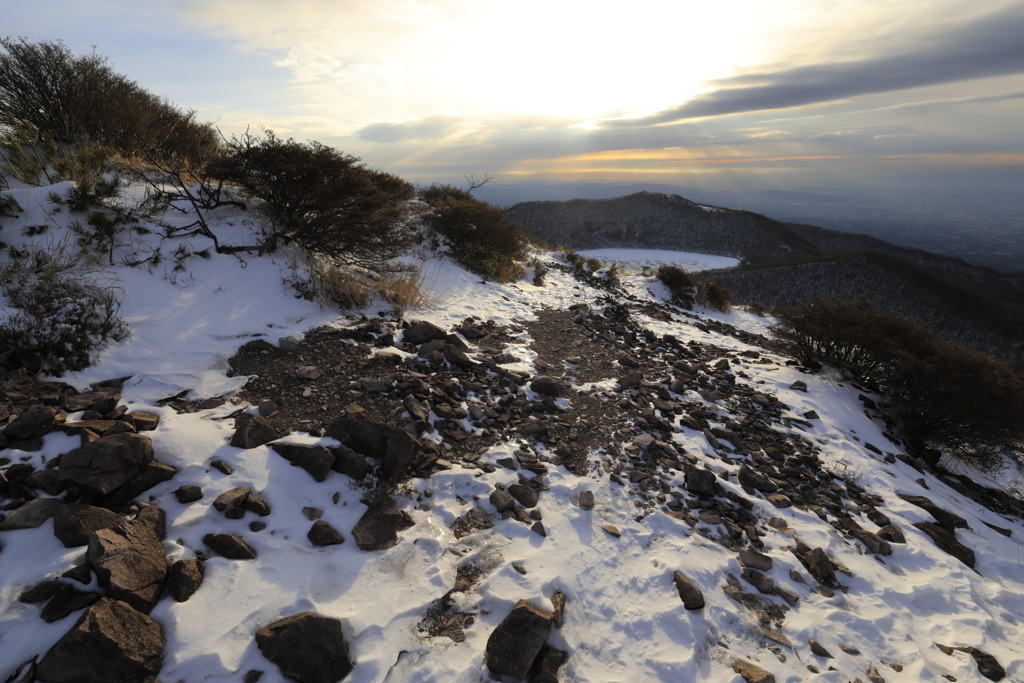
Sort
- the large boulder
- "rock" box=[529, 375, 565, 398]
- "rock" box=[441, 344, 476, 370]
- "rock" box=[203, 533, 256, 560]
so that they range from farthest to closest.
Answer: "rock" box=[441, 344, 476, 370] < "rock" box=[529, 375, 565, 398] < the large boulder < "rock" box=[203, 533, 256, 560]

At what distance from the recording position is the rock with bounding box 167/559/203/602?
6.24 feet

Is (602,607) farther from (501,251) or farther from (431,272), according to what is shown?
(501,251)

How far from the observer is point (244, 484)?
2502 millimetres

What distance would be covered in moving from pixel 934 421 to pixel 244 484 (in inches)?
328

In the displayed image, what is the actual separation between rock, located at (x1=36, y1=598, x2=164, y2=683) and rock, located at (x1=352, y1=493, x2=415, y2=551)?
933 mm

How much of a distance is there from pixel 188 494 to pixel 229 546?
439mm

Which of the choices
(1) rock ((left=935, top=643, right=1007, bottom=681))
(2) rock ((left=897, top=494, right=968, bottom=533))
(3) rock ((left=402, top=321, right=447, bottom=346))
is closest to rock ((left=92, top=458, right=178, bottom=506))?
(3) rock ((left=402, top=321, right=447, bottom=346))

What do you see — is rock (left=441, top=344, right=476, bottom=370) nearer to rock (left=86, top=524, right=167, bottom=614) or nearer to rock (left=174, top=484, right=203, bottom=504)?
rock (left=174, top=484, right=203, bottom=504)

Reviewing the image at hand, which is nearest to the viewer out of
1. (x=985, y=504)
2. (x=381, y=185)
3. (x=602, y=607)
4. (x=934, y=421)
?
(x=602, y=607)

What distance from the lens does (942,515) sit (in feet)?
12.1

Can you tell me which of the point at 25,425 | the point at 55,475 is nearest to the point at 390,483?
the point at 55,475

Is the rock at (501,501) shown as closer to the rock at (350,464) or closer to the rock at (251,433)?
the rock at (350,464)

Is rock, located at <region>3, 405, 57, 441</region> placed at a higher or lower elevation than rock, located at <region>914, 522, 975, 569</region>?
higher

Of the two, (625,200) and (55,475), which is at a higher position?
(625,200)
